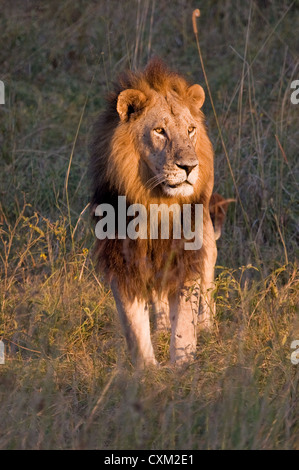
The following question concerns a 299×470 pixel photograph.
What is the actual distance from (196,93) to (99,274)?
1.20 m

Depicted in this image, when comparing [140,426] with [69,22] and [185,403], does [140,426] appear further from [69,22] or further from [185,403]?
[69,22]

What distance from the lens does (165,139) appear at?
3.99m

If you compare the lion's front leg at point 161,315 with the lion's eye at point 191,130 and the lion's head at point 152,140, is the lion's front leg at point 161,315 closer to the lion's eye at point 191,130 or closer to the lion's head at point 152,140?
the lion's head at point 152,140

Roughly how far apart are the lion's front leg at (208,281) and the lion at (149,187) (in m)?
0.09

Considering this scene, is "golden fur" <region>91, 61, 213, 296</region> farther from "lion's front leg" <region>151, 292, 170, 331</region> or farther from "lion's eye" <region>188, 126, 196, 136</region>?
"lion's front leg" <region>151, 292, 170, 331</region>

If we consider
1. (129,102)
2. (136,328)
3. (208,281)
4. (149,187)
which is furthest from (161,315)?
(129,102)

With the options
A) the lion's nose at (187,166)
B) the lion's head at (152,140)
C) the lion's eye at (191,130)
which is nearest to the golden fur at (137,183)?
the lion's head at (152,140)

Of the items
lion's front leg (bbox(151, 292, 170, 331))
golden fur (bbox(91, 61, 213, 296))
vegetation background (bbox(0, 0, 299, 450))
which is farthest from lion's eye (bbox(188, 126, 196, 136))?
lion's front leg (bbox(151, 292, 170, 331))

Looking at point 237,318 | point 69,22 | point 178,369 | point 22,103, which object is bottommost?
point 178,369

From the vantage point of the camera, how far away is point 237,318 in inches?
184

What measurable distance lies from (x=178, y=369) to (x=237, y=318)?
2.68 feet

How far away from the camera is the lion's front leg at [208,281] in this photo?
14.5 ft

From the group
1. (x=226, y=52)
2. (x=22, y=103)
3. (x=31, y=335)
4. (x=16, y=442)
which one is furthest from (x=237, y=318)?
(x=226, y=52)
